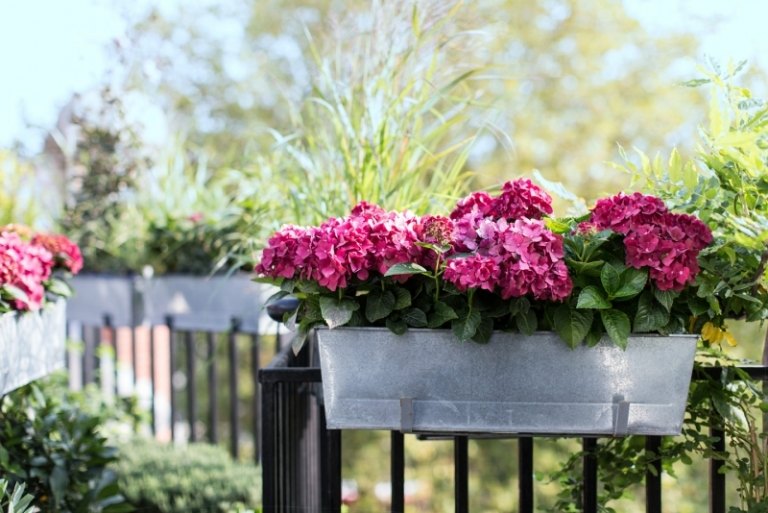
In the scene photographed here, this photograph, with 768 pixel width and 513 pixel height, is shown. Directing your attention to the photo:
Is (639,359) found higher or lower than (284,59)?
lower

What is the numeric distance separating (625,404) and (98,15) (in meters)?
3.92

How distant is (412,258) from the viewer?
1.40m

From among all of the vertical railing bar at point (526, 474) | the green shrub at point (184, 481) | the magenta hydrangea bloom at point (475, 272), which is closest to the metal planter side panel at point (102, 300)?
the green shrub at point (184, 481)

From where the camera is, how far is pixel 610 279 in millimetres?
1339

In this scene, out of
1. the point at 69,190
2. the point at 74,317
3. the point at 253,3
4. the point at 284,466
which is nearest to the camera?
the point at 284,466

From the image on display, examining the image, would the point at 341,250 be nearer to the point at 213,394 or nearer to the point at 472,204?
the point at 472,204

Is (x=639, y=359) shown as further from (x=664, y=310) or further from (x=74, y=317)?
(x=74, y=317)

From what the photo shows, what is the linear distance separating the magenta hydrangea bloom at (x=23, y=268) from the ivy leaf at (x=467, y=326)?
3.55 feet

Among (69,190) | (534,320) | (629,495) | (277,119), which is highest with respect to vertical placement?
(277,119)

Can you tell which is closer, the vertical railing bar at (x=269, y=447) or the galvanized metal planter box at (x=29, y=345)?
the vertical railing bar at (x=269, y=447)

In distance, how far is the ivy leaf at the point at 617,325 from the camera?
1.32m

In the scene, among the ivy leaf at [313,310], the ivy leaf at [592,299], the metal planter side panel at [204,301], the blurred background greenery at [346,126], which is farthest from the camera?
the metal planter side panel at [204,301]

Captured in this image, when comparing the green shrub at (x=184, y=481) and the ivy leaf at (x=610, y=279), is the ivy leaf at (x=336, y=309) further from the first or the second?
the green shrub at (x=184, y=481)

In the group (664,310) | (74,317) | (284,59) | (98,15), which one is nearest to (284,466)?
(664,310)
